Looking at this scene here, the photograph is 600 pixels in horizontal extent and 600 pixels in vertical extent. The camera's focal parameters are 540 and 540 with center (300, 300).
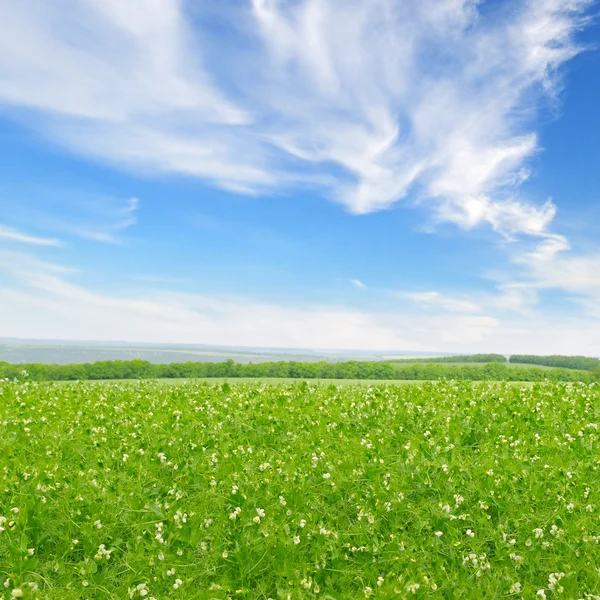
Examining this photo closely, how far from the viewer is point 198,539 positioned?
267 inches

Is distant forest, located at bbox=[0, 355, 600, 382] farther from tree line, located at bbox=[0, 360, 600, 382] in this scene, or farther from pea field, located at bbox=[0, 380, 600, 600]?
pea field, located at bbox=[0, 380, 600, 600]

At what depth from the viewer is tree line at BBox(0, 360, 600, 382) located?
18.2m

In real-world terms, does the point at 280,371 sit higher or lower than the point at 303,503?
higher

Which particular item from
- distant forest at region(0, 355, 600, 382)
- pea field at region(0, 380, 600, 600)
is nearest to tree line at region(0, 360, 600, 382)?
distant forest at region(0, 355, 600, 382)

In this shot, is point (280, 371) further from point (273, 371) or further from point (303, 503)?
point (303, 503)

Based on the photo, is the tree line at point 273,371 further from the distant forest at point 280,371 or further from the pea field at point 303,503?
the pea field at point 303,503

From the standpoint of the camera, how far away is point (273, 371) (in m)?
19.4

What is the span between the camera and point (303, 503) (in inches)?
298

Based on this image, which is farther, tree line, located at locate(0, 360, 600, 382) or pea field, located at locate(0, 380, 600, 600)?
tree line, located at locate(0, 360, 600, 382)

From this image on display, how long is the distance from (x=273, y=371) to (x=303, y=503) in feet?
38.9

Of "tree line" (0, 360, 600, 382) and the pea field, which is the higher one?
"tree line" (0, 360, 600, 382)

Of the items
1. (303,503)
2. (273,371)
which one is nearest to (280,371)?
(273,371)

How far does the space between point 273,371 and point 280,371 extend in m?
0.27

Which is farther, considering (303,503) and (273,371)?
(273,371)
